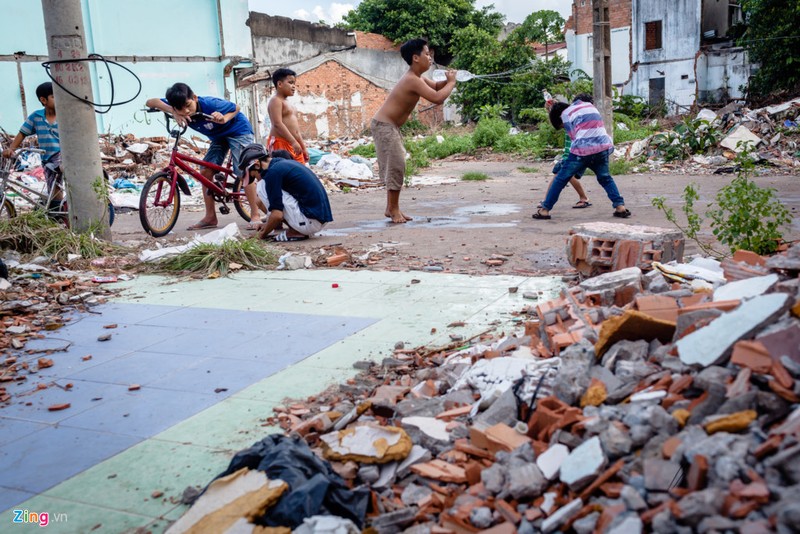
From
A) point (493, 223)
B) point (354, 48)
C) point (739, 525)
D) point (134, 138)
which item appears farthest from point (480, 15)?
point (739, 525)

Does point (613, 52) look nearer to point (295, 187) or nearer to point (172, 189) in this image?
point (172, 189)

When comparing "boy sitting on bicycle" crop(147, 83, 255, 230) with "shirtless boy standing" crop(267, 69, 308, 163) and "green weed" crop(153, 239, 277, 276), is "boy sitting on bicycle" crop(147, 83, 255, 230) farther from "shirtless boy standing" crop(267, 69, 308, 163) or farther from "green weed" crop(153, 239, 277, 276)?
"green weed" crop(153, 239, 277, 276)

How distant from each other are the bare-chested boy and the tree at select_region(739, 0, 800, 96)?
63.2ft

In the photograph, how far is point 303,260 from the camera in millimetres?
6344

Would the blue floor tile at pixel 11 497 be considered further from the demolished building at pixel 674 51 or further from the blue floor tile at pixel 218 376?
the demolished building at pixel 674 51

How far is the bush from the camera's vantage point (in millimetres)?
20516

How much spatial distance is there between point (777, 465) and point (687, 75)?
30.0 metres

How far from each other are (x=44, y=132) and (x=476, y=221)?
4.96 metres

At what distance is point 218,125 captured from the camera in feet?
27.1

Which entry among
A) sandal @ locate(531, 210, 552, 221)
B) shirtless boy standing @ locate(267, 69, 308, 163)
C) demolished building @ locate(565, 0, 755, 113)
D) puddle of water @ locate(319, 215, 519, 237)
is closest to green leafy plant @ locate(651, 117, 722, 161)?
sandal @ locate(531, 210, 552, 221)

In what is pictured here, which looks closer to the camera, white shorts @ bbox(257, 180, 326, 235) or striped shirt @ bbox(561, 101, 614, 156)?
white shorts @ bbox(257, 180, 326, 235)

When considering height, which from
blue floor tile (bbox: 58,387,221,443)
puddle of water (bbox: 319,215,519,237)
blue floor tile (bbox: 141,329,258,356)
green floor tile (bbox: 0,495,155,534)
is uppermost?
puddle of water (bbox: 319,215,519,237)

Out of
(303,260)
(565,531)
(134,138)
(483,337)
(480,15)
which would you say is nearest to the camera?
(565,531)

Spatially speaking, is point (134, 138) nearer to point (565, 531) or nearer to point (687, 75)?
point (565, 531)
